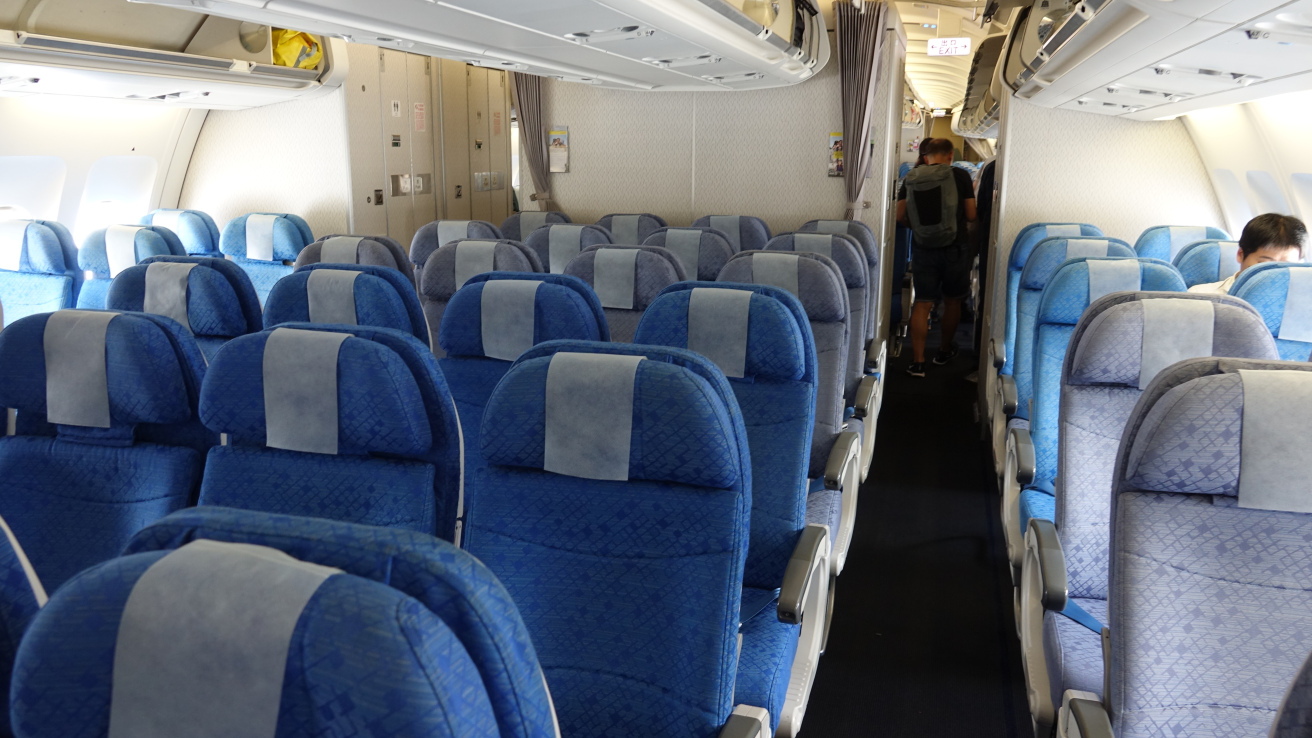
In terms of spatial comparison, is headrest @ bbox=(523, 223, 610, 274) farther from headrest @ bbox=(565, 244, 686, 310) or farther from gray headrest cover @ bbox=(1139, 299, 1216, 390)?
A: gray headrest cover @ bbox=(1139, 299, 1216, 390)

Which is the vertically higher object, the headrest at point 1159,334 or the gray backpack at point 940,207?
the gray backpack at point 940,207

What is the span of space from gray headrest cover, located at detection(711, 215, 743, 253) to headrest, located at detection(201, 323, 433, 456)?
5.87 m

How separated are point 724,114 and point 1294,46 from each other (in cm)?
575

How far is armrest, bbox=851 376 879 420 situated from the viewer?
4.07 meters

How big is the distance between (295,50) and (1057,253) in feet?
18.3

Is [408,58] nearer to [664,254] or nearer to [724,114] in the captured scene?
[724,114]

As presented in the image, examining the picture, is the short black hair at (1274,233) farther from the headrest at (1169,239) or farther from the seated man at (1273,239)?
the headrest at (1169,239)

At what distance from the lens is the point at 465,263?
14.1ft

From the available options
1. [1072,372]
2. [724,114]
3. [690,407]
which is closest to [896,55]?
[724,114]

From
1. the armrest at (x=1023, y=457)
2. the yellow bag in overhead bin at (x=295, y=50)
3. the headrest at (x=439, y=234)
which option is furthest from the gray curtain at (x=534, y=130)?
the armrest at (x=1023, y=457)

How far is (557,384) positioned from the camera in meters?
1.70

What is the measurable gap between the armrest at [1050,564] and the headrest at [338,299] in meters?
2.21

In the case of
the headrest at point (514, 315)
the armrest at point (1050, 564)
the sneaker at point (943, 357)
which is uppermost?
the headrest at point (514, 315)

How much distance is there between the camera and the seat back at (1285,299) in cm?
324
